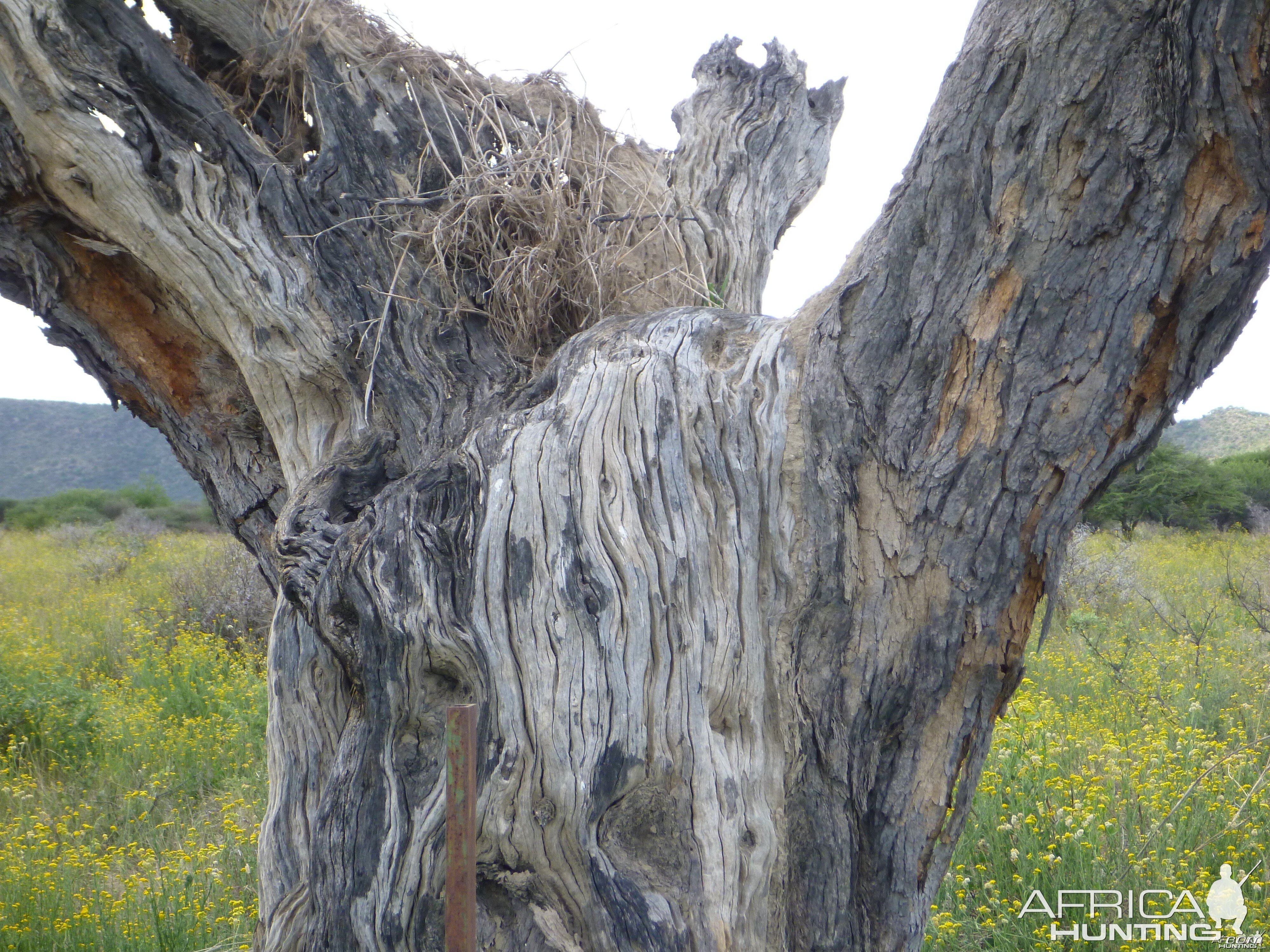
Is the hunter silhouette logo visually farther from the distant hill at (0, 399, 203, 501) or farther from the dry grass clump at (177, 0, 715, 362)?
the distant hill at (0, 399, 203, 501)

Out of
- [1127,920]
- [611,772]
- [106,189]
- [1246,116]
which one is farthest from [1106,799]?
[106,189]

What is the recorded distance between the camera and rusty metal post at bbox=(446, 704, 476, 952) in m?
1.42

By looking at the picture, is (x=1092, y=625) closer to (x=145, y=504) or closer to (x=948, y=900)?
(x=948, y=900)

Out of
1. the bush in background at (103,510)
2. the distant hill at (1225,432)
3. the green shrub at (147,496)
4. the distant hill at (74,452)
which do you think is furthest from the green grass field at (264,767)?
the distant hill at (74,452)

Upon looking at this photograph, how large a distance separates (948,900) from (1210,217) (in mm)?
2866

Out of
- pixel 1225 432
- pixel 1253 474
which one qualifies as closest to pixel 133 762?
pixel 1253 474

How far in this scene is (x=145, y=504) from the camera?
2575 centimetres

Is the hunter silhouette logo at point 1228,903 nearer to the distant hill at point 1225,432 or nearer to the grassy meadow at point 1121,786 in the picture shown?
the grassy meadow at point 1121,786

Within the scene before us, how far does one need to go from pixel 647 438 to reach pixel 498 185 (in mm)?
1083

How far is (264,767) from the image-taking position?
547cm

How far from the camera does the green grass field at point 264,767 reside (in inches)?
138

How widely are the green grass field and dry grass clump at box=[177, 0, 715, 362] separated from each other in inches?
98.2
